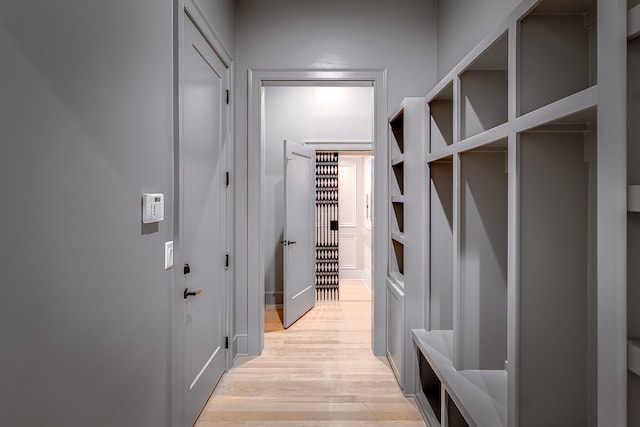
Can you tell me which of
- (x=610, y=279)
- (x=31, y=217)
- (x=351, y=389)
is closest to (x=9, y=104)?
(x=31, y=217)

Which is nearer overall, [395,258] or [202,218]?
[202,218]

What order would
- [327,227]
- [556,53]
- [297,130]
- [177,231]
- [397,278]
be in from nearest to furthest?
[556,53] → [177,231] → [397,278] → [297,130] → [327,227]

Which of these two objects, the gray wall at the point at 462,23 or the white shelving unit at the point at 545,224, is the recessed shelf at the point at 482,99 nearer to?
the white shelving unit at the point at 545,224

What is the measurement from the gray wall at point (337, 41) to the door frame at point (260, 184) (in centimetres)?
5

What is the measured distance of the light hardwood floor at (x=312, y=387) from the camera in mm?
2439

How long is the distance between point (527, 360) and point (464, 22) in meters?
2.30

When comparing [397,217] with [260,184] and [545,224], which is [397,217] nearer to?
[260,184]

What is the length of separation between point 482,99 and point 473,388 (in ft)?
4.19

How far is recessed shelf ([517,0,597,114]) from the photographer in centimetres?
133

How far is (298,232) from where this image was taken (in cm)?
464

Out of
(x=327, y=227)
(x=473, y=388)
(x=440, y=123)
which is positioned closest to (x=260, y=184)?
(x=440, y=123)

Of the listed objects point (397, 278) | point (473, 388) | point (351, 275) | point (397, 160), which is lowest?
point (351, 275)

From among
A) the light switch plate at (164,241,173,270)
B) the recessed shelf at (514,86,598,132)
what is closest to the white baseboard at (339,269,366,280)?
the light switch plate at (164,241,173,270)

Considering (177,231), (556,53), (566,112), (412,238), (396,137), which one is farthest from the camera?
(396,137)
